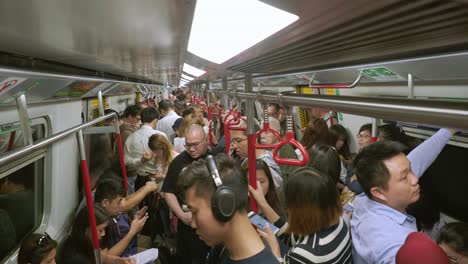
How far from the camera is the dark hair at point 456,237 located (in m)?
2.33

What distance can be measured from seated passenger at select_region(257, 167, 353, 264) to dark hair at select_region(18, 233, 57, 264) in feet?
4.56

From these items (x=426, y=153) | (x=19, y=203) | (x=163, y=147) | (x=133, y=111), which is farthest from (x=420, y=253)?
(x=133, y=111)

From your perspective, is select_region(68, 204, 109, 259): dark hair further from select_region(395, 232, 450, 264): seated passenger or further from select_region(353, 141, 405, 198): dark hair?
select_region(395, 232, 450, 264): seated passenger

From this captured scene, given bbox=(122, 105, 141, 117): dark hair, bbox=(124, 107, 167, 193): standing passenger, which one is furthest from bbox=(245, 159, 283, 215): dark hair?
bbox=(122, 105, 141, 117): dark hair

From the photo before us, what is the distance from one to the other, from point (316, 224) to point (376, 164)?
0.48 m

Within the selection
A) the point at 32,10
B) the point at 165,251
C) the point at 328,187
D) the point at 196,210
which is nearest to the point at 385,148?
the point at 328,187

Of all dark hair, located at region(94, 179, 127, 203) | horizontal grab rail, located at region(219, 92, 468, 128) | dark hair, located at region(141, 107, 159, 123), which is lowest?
dark hair, located at region(94, 179, 127, 203)

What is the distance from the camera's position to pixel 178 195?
3076 mm

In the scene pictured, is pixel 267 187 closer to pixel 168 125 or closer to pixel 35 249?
pixel 35 249

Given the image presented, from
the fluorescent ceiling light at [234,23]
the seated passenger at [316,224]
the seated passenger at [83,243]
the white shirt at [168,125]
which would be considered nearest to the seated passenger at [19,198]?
the seated passenger at [83,243]

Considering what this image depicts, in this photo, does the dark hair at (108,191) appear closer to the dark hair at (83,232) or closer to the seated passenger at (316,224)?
the dark hair at (83,232)

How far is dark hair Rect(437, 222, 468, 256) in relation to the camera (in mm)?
2326

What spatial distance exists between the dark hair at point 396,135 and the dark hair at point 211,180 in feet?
7.91

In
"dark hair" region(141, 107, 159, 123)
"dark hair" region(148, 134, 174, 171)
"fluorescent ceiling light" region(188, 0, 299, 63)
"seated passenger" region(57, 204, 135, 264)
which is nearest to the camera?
"fluorescent ceiling light" region(188, 0, 299, 63)
